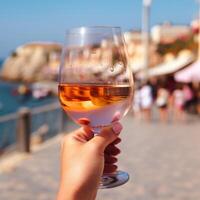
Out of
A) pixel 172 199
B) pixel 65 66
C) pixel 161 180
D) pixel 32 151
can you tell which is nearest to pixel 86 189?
pixel 65 66

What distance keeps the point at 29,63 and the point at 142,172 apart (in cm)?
9881

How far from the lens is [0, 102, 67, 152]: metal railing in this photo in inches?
455

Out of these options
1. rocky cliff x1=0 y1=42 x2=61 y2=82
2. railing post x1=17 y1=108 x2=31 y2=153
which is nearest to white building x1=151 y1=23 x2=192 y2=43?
rocky cliff x1=0 y1=42 x2=61 y2=82

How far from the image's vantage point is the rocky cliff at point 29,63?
102 m

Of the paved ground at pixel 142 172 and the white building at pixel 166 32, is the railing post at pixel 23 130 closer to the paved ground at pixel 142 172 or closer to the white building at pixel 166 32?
the paved ground at pixel 142 172

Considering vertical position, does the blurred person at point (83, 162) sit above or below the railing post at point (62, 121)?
above

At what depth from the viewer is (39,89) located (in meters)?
68.0

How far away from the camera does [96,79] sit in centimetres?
140

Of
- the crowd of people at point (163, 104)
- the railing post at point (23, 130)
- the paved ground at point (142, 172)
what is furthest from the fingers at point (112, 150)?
→ the crowd of people at point (163, 104)

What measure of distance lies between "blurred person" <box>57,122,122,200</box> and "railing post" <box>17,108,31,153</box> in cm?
1032

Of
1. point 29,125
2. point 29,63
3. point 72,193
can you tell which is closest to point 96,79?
point 72,193

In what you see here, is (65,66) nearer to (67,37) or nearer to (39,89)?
(67,37)

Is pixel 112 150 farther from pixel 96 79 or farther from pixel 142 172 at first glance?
pixel 142 172

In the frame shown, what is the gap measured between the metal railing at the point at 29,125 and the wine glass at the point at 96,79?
9169 millimetres
